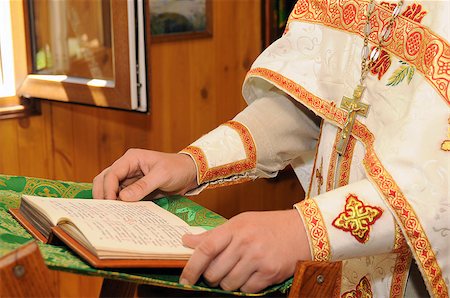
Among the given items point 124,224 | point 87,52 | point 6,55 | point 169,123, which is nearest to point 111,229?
point 124,224

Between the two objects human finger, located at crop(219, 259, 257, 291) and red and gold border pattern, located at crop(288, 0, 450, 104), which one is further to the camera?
red and gold border pattern, located at crop(288, 0, 450, 104)

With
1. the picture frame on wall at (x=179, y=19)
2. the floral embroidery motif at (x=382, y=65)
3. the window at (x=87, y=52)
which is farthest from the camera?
the picture frame on wall at (x=179, y=19)

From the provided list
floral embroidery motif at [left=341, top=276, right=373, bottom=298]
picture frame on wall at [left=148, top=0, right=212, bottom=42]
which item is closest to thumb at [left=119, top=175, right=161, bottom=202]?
floral embroidery motif at [left=341, top=276, right=373, bottom=298]

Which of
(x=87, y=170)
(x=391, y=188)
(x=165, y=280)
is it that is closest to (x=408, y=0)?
(x=391, y=188)

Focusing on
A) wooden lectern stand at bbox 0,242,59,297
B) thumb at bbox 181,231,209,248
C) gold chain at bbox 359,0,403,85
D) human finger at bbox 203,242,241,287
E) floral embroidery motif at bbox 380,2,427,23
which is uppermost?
floral embroidery motif at bbox 380,2,427,23

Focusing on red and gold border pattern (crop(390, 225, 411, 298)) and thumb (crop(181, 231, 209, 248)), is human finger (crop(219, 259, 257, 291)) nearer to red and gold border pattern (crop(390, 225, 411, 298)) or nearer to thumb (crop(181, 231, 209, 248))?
thumb (crop(181, 231, 209, 248))

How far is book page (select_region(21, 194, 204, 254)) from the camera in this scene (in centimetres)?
87

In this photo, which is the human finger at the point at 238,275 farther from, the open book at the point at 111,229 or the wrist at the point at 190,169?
the wrist at the point at 190,169

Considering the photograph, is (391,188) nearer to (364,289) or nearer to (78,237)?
(364,289)

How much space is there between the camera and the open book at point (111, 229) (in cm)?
84

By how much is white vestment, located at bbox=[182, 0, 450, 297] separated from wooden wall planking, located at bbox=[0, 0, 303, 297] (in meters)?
1.33

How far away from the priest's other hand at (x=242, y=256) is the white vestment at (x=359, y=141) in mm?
71

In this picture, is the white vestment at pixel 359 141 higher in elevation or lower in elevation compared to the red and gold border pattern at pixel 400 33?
lower

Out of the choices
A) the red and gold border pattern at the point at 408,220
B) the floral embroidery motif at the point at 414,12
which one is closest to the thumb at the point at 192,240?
the red and gold border pattern at the point at 408,220
